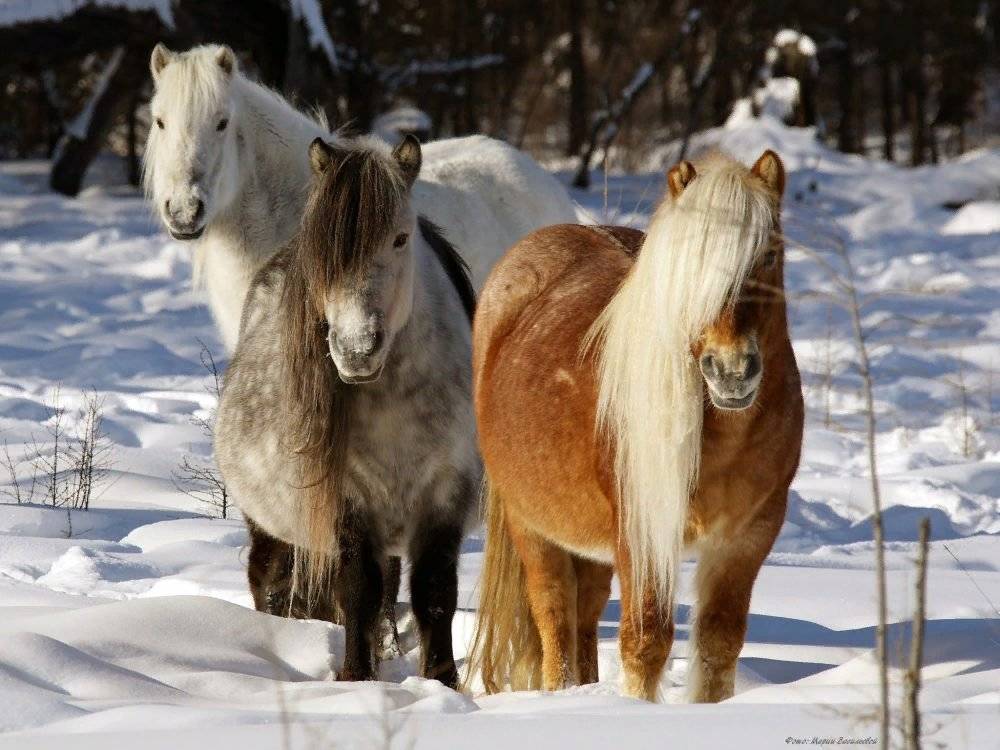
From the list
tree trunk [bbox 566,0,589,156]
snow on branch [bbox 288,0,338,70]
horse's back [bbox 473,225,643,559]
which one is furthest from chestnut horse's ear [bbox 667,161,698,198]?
tree trunk [bbox 566,0,589,156]

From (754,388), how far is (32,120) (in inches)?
679

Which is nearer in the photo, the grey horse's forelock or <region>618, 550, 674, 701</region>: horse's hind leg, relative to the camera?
<region>618, 550, 674, 701</region>: horse's hind leg

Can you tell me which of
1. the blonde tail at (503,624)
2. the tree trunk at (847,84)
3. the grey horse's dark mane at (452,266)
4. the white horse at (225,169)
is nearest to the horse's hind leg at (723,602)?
the blonde tail at (503,624)

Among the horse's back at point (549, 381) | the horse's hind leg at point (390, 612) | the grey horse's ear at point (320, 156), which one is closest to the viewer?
the horse's back at point (549, 381)

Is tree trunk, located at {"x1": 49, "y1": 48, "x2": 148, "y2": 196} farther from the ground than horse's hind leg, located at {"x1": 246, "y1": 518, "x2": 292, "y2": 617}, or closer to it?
farther from the ground

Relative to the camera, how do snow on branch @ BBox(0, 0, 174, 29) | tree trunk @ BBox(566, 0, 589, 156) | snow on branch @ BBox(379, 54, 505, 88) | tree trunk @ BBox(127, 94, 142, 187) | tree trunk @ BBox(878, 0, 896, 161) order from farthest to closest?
1. tree trunk @ BBox(878, 0, 896, 161)
2. tree trunk @ BBox(566, 0, 589, 156)
3. tree trunk @ BBox(127, 94, 142, 187)
4. snow on branch @ BBox(379, 54, 505, 88)
5. snow on branch @ BBox(0, 0, 174, 29)

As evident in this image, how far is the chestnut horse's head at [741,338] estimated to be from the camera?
8.45 feet

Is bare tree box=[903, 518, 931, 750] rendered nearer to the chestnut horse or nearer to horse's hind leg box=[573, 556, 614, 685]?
the chestnut horse

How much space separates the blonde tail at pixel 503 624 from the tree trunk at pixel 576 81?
585 inches

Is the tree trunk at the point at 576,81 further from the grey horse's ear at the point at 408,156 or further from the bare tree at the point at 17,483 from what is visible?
the grey horse's ear at the point at 408,156

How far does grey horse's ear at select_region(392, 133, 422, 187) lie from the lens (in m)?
3.69

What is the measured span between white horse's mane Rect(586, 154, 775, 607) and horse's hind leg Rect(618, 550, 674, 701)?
0.10ft

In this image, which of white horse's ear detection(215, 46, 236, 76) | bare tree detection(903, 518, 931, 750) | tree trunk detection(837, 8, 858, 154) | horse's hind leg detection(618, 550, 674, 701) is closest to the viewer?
bare tree detection(903, 518, 931, 750)

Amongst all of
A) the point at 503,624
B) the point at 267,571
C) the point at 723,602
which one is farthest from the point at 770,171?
the point at 267,571
